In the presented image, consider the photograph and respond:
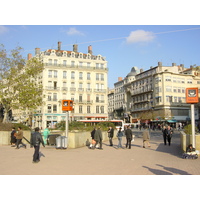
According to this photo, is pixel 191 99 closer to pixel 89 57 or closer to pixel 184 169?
pixel 184 169

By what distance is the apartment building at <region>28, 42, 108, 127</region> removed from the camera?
213 ft

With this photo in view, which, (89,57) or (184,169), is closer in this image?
(184,169)

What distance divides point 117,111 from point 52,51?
134 ft

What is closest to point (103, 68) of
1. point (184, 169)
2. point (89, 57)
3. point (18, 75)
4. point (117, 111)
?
point (89, 57)

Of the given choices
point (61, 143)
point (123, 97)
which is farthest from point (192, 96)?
point (123, 97)

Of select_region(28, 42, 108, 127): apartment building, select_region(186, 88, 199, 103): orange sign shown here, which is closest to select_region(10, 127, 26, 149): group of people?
select_region(186, 88, 199, 103): orange sign

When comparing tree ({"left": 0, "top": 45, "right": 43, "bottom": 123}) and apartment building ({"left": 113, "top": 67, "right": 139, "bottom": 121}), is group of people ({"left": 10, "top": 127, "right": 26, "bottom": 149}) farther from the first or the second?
apartment building ({"left": 113, "top": 67, "right": 139, "bottom": 121})

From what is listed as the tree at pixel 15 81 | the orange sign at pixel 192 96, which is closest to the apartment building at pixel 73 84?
the tree at pixel 15 81

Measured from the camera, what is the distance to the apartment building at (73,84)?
6494cm

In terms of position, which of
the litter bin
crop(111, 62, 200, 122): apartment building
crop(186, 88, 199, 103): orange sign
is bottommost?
the litter bin

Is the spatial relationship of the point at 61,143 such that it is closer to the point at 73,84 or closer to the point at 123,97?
the point at 73,84

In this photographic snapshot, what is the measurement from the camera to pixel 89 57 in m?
70.8

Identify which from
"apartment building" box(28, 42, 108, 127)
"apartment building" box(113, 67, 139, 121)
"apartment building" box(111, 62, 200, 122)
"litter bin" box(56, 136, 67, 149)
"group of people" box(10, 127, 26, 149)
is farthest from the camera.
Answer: "apartment building" box(113, 67, 139, 121)

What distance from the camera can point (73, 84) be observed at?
68.0 meters
